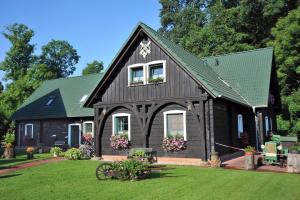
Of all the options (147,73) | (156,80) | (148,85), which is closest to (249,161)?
(156,80)

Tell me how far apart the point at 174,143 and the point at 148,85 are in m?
3.59

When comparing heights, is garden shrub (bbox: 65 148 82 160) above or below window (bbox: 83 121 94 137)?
below

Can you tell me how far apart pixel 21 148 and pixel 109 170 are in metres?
19.0

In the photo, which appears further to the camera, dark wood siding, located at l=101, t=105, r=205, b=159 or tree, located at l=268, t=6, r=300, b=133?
tree, located at l=268, t=6, r=300, b=133

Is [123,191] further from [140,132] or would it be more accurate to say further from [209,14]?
[209,14]

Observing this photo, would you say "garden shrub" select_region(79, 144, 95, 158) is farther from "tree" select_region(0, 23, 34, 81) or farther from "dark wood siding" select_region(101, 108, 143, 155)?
"tree" select_region(0, 23, 34, 81)

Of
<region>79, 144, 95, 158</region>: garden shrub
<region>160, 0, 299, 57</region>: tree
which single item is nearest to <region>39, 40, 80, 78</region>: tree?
<region>160, 0, 299, 57</region>: tree

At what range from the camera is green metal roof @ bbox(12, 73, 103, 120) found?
85.0 ft

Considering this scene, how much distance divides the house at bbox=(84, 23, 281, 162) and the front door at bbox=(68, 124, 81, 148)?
6.67 m

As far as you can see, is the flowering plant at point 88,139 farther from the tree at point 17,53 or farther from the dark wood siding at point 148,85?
the tree at point 17,53

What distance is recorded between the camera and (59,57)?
2271 inches

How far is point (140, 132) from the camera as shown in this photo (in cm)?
1780

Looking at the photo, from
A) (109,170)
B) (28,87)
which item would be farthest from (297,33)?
(28,87)

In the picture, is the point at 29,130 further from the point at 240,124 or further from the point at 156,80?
the point at 240,124
